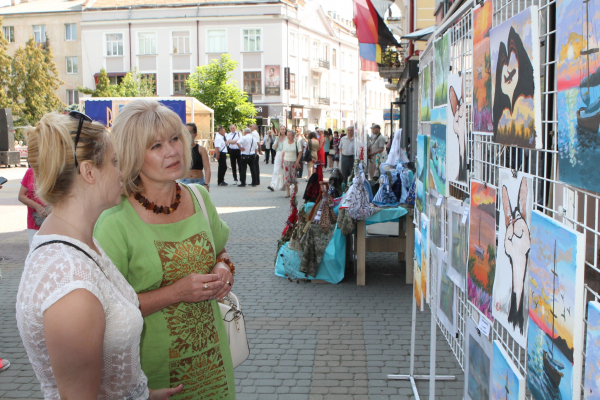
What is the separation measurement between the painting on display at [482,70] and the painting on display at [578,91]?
582 millimetres

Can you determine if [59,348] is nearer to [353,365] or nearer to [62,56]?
[353,365]

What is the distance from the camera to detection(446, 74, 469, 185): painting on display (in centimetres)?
235

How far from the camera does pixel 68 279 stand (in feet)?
4.95

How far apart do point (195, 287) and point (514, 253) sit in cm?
116

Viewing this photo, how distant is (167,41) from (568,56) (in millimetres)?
50977

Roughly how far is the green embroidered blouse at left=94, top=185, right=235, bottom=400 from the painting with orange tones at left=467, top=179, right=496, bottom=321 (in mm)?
1066

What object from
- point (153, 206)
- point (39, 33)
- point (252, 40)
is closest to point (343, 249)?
point (153, 206)

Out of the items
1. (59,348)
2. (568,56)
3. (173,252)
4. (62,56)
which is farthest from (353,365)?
(62,56)

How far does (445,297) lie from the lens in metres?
2.82

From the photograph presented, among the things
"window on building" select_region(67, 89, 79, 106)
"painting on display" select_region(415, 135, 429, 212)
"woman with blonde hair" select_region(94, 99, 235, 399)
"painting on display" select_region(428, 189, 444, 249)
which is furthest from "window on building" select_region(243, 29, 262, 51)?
"woman with blonde hair" select_region(94, 99, 235, 399)

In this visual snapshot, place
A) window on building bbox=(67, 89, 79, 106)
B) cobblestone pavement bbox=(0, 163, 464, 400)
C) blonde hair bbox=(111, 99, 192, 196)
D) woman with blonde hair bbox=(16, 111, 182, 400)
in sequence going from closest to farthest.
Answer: woman with blonde hair bbox=(16, 111, 182, 400)
blonde hair bbox=(111, 99, 192, 196)
cobblestone pavement bbox=(0, 163, 464, 400)
window on building bbox=(67, 89, 79, 106)

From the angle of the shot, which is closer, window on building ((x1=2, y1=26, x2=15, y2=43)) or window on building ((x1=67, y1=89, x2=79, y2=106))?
window on building ((x1=67, y1=89, x2=79, y2=106))

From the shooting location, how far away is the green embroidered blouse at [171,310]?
2180 millimetres

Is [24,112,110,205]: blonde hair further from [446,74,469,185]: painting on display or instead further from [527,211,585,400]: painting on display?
[446,74,469,185]: painting on display
